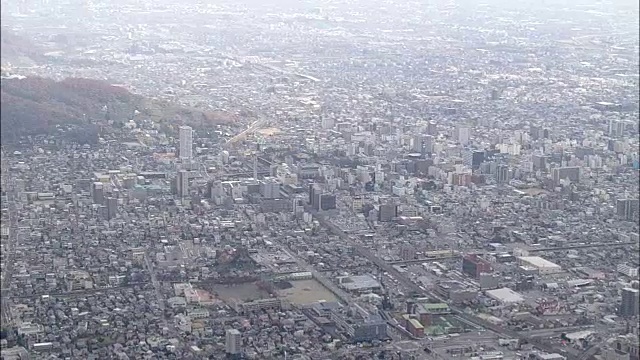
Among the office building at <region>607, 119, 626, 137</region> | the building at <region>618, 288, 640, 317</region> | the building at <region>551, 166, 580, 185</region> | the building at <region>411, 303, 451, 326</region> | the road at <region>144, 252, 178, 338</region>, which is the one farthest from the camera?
the office building at <region>607, 119, 626, 137</region>

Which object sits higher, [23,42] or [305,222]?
[23,42]

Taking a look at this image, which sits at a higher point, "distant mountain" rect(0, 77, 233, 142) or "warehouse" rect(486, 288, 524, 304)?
"distant mountain" rect(0, 77, 233, 142)

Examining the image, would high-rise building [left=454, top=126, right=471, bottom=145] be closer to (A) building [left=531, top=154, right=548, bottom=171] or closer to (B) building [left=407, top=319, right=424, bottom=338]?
(A) building [left=531, top=154, right=548, bottom=171]

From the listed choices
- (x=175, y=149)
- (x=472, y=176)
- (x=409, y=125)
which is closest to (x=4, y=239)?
(x=175, y=149)

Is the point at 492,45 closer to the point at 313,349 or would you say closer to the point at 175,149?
the point at 175,149

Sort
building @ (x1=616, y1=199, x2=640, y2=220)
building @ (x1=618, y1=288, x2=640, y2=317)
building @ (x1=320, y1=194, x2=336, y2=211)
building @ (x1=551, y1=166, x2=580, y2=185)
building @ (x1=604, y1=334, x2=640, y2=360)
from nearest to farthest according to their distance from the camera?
1. building @ (x1=604, y1=334, x2=640, y2=360)
2. building @ (x1=618, y1=288, x2=640, y2=317)
3. building @ (x1=320, y1=194, x2=336, y2=211)
4. building @ (x1=616, y1=199, x2=640, y2=220)
5. building @ (x1=551, y1=166, x2=580, y2=185)

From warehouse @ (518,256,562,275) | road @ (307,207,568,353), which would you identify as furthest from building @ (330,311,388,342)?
warehouse @ (518,256,562,275)
